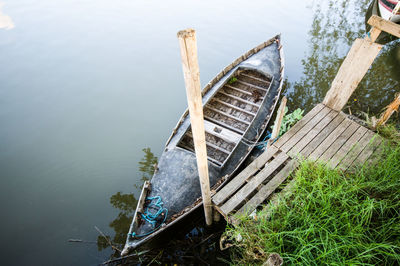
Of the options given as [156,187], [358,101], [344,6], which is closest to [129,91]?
[156,187]

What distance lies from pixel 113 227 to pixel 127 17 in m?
13.2

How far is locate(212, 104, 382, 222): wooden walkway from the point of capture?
13.3ft

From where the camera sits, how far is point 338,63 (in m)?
9.48

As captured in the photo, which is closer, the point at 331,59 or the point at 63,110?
the point at 63,110

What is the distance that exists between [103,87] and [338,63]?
10.8 metres

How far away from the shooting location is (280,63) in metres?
7.82

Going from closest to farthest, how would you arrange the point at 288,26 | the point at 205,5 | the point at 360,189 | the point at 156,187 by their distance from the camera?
the point at 360,189 → the point at 156,187 → the point at 288,26 → the point at 205,5

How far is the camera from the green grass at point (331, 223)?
2.65 meters

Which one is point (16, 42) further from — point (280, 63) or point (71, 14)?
point (280, 63)

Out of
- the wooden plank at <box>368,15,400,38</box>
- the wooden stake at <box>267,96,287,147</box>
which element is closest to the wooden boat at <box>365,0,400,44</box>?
the wooden plank at <box>368,15,400,38</box>

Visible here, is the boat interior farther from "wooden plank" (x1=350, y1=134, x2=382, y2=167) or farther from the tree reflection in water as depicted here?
"wooden plank" (x1=350, y1=134, x2=382, y2=167)

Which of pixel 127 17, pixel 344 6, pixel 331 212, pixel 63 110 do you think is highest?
pixel 344 6

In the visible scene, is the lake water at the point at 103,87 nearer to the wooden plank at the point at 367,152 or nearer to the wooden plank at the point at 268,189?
the wooden plank at the point at 367,152

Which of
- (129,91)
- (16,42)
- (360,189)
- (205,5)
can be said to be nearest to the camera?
(360,189)
